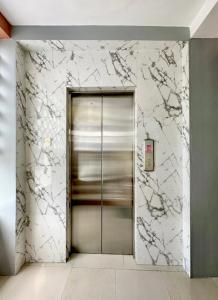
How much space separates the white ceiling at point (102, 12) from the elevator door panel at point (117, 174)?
1003 millimetres

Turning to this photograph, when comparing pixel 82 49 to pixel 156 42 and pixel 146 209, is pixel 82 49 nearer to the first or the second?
pixel 156 42

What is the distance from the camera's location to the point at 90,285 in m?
2.66

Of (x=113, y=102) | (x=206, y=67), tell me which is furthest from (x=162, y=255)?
(x=206, y=67)

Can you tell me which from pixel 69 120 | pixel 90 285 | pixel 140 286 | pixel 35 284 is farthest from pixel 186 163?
pixel 35 284

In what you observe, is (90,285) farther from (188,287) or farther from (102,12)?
(102,12)

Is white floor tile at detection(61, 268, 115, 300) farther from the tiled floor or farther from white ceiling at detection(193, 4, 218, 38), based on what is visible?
white ceiling at detection(193, 4, 218, 38)

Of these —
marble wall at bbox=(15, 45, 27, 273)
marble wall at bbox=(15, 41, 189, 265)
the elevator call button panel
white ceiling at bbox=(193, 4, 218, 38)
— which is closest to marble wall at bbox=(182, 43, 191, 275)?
marble wall at bbox=(15, 41, 189, 265)

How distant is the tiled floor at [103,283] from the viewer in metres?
2.49

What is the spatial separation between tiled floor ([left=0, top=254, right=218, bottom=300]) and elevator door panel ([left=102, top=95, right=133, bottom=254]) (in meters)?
0.32

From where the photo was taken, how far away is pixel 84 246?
3.41m

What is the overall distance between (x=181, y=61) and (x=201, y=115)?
79 centimetres

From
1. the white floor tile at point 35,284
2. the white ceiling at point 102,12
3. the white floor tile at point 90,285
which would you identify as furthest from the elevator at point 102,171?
the white ceiling at point 102,12

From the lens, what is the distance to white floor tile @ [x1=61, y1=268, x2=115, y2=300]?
2.47 m

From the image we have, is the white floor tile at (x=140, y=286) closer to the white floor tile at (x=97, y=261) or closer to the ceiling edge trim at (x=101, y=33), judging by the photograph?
the white floor tile at (x=97, y=261)
